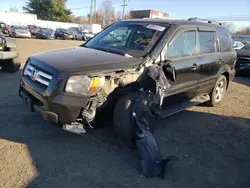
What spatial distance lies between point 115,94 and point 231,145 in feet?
7.03

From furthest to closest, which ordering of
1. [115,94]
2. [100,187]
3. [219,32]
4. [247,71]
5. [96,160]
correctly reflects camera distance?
[247,71]
[219,32]
[115,94]
[96,160]
[100,187]

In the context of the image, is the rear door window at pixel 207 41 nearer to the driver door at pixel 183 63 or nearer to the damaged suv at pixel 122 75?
the damaged suv at pixel 122 75

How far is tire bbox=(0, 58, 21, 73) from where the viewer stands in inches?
285

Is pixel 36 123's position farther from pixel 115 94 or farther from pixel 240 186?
pixel 240 186

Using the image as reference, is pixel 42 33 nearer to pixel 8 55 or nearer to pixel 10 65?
pixel 10 65

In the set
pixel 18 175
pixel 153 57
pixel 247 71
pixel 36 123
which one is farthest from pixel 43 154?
pixel 247 71

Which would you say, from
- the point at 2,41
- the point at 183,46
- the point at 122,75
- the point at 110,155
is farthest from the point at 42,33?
the point at 110,155

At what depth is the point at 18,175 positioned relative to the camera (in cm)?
265

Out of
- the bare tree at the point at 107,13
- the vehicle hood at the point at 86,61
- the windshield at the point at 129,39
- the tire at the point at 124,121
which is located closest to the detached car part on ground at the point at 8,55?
the windshield at the point at 129,39

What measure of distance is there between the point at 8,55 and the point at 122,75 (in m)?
4.94

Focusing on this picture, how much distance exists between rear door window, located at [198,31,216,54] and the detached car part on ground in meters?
5.36

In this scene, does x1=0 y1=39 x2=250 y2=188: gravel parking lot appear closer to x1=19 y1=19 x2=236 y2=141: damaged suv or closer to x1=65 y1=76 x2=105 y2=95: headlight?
x1=19 y1=19 x2=236 y2=141: damaged suv

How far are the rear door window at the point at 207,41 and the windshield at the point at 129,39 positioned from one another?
108cm

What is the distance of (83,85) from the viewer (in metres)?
2.89
